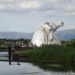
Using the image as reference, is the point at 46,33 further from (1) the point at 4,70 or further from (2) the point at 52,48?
(1) the point at 4,70

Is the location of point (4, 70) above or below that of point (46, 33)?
below

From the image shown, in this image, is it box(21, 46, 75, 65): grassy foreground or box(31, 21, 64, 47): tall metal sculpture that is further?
box(31, 21, 64, 47): tall metal sculpture

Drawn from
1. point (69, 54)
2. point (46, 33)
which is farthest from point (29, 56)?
point (46, 33)

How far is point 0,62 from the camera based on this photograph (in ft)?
120

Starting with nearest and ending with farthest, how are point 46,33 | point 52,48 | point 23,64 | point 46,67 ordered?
1. point 46,67
2. point 23,64
3. point 52,48
4. point 46,33

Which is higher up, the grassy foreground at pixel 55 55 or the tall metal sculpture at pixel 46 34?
the tall metal sculpture at pixel 46 34

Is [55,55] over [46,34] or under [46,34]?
under

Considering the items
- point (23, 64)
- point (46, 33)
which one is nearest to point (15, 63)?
point (23, 64)

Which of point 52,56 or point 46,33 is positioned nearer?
point 52,56

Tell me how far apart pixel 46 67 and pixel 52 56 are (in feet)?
13.0

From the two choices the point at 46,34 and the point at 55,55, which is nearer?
the point at 55,55

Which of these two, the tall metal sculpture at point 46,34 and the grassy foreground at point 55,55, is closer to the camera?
the grassy foreground at point 55,55

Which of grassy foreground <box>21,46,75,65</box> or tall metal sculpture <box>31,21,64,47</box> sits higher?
tall metal sculpture <box>31,21,64,47</box>

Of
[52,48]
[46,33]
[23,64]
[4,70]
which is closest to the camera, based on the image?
[4,70]
